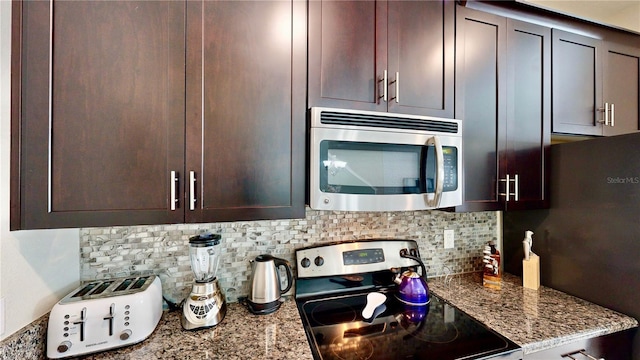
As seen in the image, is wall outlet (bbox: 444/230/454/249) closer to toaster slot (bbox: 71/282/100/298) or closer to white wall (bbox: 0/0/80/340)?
toaster slot (bbox: 71/282/100/298)

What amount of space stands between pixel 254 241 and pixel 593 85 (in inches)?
82.6

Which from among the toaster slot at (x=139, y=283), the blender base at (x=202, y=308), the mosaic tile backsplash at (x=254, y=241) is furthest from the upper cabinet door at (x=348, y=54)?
the toaster slot at (x=139, y=283)

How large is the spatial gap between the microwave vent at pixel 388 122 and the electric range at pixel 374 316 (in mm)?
678

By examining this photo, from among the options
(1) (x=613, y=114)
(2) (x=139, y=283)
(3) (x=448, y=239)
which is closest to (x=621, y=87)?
(1) (x=613, y=114)

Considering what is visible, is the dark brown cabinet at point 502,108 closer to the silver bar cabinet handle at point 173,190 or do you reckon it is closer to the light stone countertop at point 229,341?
the light stone countertop at point 229,341

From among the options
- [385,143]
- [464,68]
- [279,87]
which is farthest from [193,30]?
[464,68]

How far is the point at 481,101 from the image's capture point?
1251 mm

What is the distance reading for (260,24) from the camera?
96 centimetres

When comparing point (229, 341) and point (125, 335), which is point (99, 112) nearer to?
point (125, 335)

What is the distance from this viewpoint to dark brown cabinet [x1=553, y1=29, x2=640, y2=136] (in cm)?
136

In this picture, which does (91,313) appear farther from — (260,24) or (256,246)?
(260,24)

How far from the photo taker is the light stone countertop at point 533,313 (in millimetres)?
965

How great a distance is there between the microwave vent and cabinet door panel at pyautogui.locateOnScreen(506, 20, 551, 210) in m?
0.45

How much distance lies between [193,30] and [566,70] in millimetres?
1892
